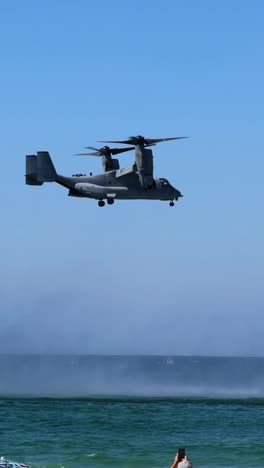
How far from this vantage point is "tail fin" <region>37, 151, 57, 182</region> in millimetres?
86812

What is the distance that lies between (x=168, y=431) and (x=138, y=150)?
27896 mm

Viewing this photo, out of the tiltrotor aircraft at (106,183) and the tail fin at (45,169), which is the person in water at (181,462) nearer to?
the tiltrotor aircraft at (106,183)

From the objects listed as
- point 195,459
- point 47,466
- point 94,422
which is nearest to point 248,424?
point 94,422

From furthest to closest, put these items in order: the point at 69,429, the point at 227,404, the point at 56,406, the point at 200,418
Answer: the point at 227,404
the point at 56,406
the point at 200,418
the point at 69,429

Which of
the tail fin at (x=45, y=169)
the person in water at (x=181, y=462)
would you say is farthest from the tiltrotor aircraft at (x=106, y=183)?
the person in water at (x=181, y=462)

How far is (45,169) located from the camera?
3440 inches

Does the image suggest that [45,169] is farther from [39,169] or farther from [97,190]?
[97,190]

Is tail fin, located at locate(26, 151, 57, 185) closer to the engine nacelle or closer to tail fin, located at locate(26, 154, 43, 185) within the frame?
tail fin, located at locate(26, 154, 43, 185)

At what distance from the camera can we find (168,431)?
93.4m

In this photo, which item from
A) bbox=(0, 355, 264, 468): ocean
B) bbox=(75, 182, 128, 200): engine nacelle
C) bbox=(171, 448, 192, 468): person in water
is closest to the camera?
bbox=(171, 448, 192, 468): person in water

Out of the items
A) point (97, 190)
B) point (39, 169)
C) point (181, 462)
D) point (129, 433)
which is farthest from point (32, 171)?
point (181, 462)

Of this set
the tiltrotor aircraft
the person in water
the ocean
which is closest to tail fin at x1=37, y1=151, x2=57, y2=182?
the tiltrotor aircraft

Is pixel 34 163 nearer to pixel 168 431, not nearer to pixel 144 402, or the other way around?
pixel 168 431

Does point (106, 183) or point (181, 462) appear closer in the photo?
point (181, 462)
